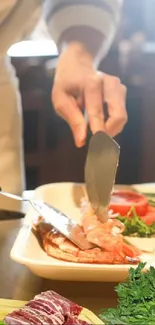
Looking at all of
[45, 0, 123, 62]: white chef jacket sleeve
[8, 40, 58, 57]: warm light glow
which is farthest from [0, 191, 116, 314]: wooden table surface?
[8, 40, 58, 57]: warm light glow

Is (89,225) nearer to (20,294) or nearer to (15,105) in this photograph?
(20,294)

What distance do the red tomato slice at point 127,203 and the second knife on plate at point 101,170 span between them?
0.07 metres

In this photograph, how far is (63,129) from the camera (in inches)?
80.4

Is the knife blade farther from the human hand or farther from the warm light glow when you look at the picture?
the warm light glow

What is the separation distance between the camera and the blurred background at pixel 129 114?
202 centimetres

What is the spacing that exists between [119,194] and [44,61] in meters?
1.15

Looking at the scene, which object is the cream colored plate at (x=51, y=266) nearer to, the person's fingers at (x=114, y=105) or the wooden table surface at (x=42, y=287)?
the wooden table surface at (x=42, y=287)

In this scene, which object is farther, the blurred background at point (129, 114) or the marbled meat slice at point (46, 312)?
the blurred background at point (129, 114)

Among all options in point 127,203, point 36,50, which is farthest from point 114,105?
point 36,50

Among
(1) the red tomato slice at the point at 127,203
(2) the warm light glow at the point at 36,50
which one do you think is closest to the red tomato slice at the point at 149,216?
(1) the red tomato slice at the point at 127,203

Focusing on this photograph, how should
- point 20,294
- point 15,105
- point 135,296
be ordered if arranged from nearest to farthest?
1. point 135,296
2. point 20,294
3. point 15,105

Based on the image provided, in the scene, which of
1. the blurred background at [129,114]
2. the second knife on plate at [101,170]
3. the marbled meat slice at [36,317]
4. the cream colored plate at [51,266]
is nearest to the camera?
the marbled meat slice at [36,317]

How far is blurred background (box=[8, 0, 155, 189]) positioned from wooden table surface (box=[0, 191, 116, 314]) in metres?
1.31

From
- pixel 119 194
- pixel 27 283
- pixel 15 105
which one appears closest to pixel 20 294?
pixel 27 283
